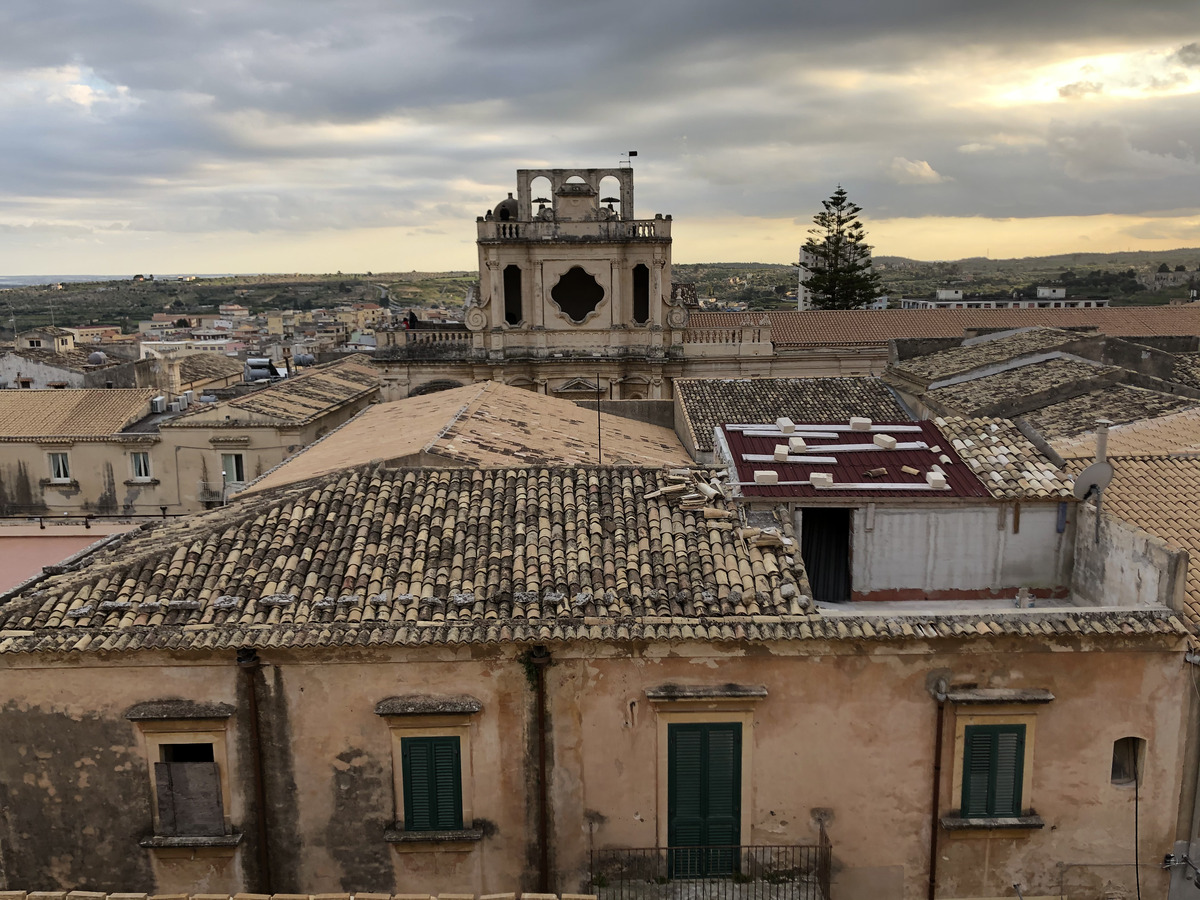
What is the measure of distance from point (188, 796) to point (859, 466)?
871 centimetres

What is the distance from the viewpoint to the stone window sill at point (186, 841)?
30.5 feet

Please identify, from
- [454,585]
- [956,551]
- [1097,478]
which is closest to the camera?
[454,585]

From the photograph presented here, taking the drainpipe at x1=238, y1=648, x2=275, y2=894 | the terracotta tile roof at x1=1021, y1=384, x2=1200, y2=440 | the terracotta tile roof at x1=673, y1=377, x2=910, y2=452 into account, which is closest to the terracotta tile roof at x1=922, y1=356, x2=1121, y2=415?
the terracotta tile roof at x1=1021, y1=384, x2=1200, y2=440

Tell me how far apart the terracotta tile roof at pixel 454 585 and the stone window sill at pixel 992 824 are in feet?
6.44

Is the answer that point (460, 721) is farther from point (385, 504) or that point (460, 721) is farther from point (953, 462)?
point (953, 462)

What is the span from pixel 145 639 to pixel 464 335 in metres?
28.1

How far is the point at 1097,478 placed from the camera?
11047 millimetres

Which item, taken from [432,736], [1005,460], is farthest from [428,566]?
[1005,460]

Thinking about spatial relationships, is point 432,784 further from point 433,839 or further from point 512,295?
point 512,295

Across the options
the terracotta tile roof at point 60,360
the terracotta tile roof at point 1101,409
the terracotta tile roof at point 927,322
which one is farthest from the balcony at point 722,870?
the terracotta tile roof at point 60,360

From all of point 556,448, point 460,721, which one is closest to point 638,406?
point 556,448

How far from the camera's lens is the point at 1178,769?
9547 mm

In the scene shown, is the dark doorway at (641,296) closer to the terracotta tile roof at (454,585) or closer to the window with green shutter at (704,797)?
the terracotta tile roof at (454,585)

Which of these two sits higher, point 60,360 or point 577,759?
point 60,360
